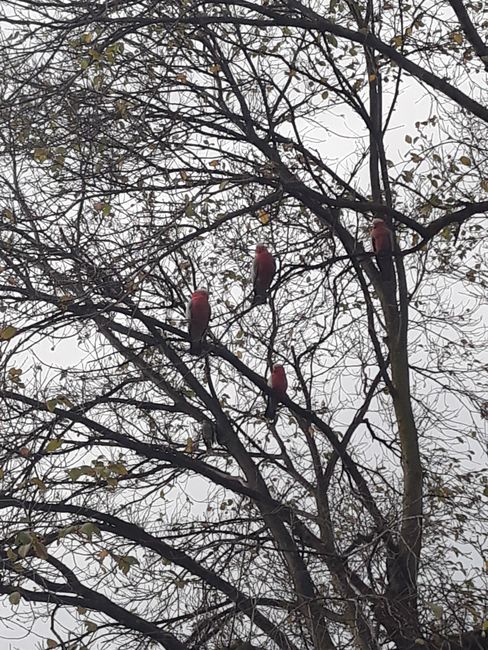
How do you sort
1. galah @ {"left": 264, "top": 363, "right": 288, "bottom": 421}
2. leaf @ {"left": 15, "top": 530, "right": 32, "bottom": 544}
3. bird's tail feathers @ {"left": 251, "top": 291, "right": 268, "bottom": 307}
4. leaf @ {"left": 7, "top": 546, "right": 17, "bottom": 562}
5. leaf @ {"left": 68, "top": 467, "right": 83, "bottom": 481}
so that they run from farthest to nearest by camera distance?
1. galah @ {"left": 264, "top": 363, "right": 288, "bottom": 421}
2. bird's tail feathers @ {"left": 251, "top": 291, "right": 268, "bottom": 307}
3. leaf @ {"left": 68, "top": 467, "right": 83, "bottom": 481}
4. leaf @ {"left": 7, "top": 546, "right": 17, "bottom": 562}
5. leaf @ {"left": 15, "top": 530, "right": 32, "bottom": 544}

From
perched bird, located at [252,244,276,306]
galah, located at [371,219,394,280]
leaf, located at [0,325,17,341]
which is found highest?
galah, located at [371,219,394,280]

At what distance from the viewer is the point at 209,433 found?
7.68 meters

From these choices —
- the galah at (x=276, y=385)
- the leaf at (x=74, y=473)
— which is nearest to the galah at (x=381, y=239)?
the galah at (x=276, y=385)

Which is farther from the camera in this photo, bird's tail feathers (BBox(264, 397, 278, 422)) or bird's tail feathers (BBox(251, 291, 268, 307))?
bird's tail feathers (BBox(264, 397, 278, 422))

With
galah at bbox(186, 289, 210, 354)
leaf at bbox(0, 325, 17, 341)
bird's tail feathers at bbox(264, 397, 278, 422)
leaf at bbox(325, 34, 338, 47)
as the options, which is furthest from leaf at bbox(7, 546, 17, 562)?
leaf at bbox(325, 34, 338, 47)

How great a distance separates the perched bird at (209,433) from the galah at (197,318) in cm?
134

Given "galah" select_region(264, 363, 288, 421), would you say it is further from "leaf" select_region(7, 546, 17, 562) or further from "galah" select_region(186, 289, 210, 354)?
"leaf" select_region(7, 546, 17, 562)

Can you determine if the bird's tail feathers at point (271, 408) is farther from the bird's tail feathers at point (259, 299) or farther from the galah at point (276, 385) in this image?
the bird's tail feathers at point (259, 299)

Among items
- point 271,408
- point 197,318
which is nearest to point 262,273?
point 197,318

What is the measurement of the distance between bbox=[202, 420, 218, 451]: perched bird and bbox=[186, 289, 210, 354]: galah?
1.34m

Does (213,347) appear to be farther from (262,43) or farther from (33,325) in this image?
(262,43)

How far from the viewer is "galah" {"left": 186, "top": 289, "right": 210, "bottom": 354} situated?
249 inches

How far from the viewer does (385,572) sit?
20.4ft

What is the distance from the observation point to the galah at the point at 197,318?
6.33m
